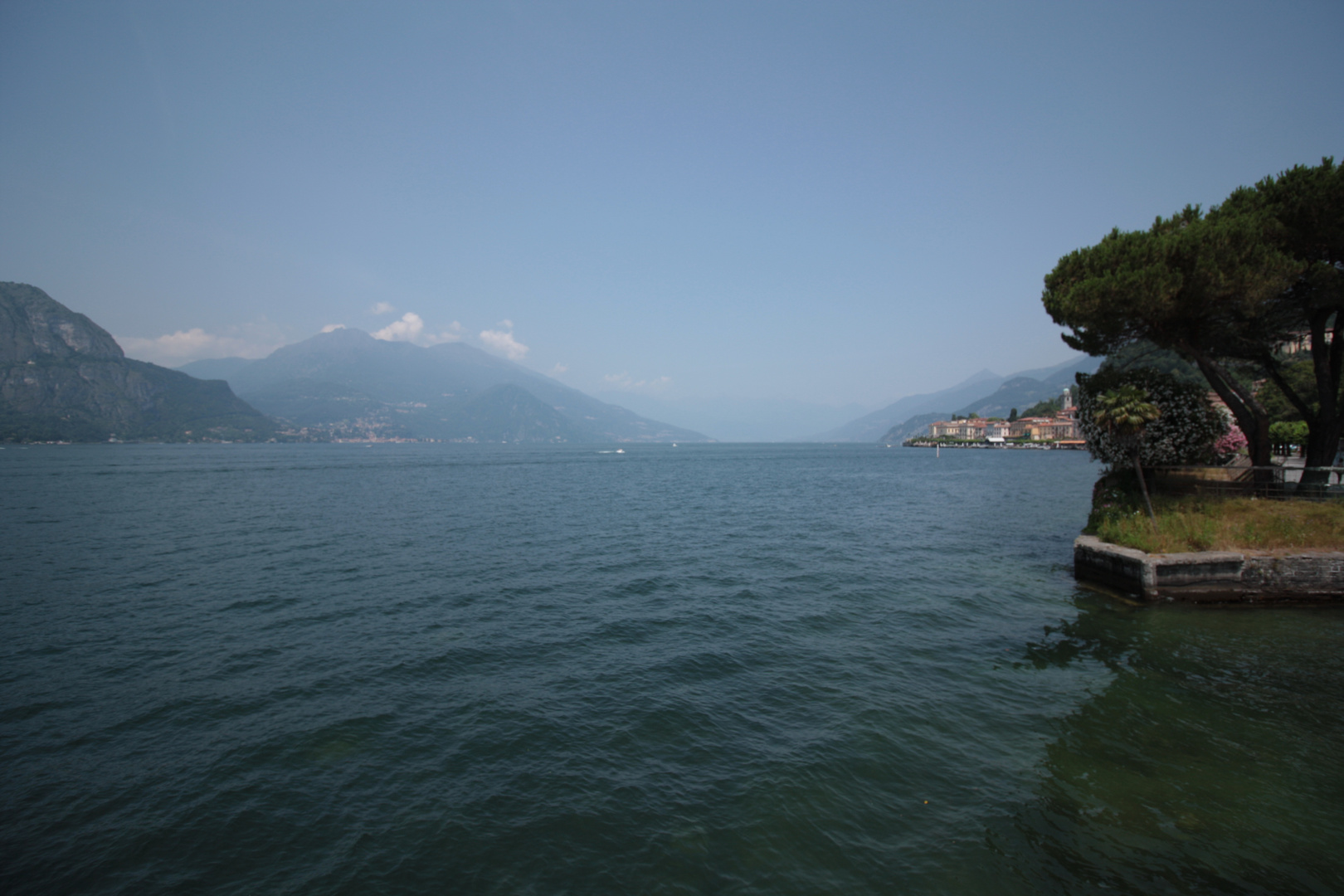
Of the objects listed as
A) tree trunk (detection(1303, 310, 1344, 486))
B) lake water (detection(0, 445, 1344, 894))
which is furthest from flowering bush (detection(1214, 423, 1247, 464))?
lake water (detection(0, 445, 1344, 894))

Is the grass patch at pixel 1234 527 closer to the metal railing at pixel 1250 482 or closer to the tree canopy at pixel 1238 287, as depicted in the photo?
the metal railing at pixel 1250 482

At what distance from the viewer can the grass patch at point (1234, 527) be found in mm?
18406

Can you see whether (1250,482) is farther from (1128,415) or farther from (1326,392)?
(1128,415)

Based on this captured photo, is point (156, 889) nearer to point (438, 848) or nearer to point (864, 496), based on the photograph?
point (438, 848)

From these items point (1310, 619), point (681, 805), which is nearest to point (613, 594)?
point (681, 805)

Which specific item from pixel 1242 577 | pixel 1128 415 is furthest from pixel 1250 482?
pixel 1242 577

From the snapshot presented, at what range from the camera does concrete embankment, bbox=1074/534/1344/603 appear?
17.6m

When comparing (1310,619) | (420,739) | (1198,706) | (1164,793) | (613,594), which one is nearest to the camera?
(1164,793)

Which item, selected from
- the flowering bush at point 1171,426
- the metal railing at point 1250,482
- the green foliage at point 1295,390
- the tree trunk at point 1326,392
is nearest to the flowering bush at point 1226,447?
the flowering bush at point 1171,426

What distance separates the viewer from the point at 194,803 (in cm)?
Result: 859

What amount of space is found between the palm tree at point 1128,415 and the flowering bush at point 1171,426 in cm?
65

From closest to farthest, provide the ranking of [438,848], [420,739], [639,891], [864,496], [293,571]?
[639,891]
[438,848]
[420,739]
[293,571]
[864,496]

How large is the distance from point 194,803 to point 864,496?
2062 inches

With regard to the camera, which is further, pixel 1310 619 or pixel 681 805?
pixel 1310 619
